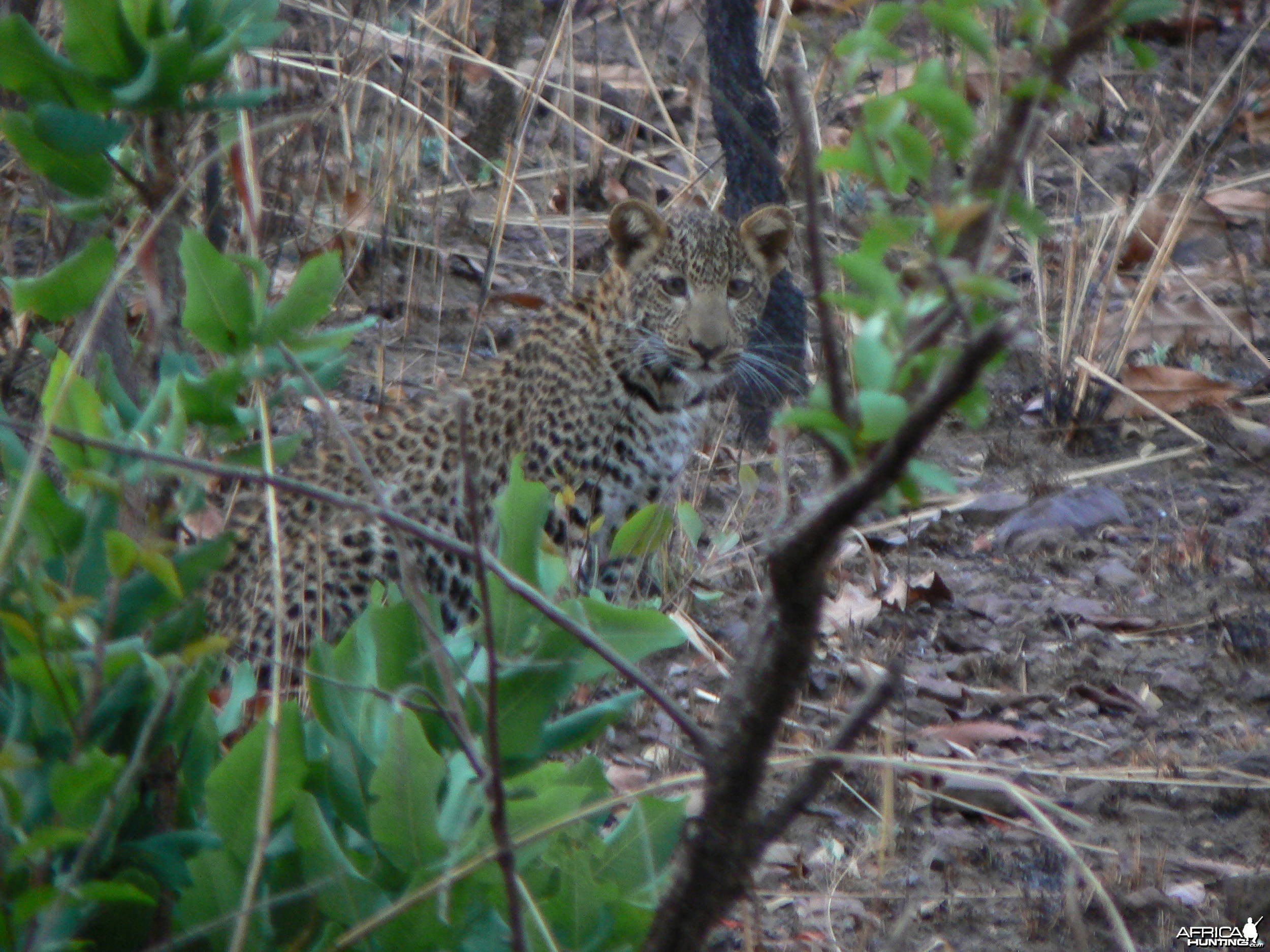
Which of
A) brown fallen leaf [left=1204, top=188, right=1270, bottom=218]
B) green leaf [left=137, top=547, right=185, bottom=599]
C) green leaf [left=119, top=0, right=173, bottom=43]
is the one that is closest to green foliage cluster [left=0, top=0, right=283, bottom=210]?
→ green leaf [left=119, top=0, right=173, bottom=43]

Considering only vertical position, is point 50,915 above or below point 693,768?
above

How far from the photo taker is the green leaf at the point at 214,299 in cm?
185

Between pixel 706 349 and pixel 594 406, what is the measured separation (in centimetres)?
39

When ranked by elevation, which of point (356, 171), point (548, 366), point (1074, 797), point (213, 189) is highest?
point (213, 189)

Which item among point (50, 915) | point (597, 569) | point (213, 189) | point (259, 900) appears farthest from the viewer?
point (597, 569)

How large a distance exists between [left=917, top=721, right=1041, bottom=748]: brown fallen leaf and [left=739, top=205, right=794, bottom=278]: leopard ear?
184 cm

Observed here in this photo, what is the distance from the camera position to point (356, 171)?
604 cm

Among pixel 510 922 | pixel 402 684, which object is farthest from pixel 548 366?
pixel 510 922

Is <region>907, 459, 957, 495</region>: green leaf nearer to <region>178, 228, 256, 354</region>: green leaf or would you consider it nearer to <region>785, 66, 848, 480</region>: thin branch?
<region>785, 66, 848, 480</region>: thin branch

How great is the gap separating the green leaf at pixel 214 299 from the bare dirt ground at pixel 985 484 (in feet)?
2.30

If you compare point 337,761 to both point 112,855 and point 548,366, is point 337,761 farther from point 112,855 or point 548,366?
point 548,366

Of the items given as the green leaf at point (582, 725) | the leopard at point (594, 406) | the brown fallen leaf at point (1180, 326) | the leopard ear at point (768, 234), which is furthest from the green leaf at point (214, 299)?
the brown fallen leaf at point (1180, 326)

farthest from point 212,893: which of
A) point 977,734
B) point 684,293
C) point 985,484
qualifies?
point 985,484

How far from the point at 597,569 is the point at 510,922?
2946 millimetres
